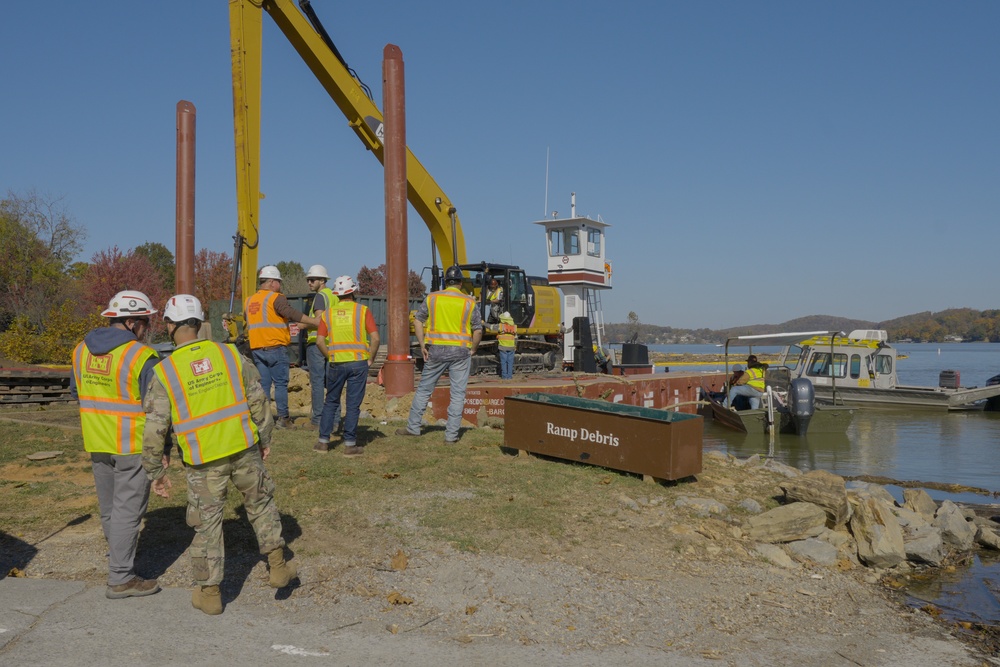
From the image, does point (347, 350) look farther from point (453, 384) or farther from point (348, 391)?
point (453, 384)

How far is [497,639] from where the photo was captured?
15.9 ft

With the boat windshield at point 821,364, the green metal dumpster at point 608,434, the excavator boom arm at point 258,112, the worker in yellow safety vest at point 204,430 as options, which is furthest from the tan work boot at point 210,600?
the boat windshield at point 821,364

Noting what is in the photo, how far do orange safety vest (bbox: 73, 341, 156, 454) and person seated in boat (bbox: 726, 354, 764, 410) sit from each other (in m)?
18.8

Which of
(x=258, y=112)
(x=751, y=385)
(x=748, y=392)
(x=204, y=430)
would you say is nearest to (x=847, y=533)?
(x=204, y=430)

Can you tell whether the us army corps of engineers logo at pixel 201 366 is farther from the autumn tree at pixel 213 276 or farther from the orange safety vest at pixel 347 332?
the autumn tree at pixel 213 276

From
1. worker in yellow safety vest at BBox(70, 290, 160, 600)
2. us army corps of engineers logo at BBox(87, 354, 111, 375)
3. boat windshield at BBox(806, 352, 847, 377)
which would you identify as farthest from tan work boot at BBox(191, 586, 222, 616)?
boat windshield at BBox(806, 352, 847, 377)

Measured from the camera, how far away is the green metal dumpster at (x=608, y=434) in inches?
318

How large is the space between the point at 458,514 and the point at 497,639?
2203 mm

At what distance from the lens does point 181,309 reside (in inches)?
194

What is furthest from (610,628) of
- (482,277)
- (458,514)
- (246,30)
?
(482,277)

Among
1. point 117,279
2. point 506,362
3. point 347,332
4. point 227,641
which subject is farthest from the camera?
point 117,279

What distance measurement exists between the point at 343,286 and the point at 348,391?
1.19 meters

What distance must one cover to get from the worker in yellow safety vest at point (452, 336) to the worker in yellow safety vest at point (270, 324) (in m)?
1.40

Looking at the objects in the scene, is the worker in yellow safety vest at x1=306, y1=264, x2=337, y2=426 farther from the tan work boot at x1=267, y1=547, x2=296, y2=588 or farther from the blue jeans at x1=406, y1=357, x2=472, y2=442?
the tan work boot at x1=267, y1=547, x2=296, y2=588
